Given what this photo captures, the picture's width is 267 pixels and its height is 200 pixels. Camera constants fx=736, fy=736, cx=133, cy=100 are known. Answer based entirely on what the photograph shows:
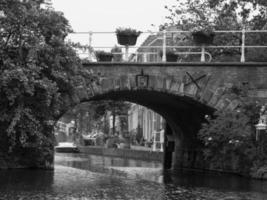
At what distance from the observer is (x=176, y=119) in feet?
104

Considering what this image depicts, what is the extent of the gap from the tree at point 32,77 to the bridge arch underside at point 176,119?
137 inches

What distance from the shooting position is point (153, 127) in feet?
186

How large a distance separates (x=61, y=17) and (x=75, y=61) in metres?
1.51

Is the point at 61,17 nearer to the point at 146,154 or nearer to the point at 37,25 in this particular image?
the point at 37,25

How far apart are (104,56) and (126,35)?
1103mm

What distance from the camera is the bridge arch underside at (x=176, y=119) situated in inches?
1083

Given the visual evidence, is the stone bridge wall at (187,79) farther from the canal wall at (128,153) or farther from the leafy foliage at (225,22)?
the canal wall at (128,153)

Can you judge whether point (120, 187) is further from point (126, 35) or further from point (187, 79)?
point (126, 35)

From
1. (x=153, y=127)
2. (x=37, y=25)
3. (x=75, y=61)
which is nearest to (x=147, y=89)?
(x=75, y=61)

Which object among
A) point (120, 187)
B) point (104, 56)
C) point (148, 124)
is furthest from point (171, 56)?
point (148, 124)

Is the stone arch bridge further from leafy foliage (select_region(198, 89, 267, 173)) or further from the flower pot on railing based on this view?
the flower pot on railing

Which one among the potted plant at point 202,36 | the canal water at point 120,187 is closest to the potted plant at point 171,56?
the potted plant at point 202,36

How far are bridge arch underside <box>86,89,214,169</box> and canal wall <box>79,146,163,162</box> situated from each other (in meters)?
5.04

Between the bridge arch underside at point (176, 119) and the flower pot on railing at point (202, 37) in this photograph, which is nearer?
the flower pot on railing at point (202, 37)
